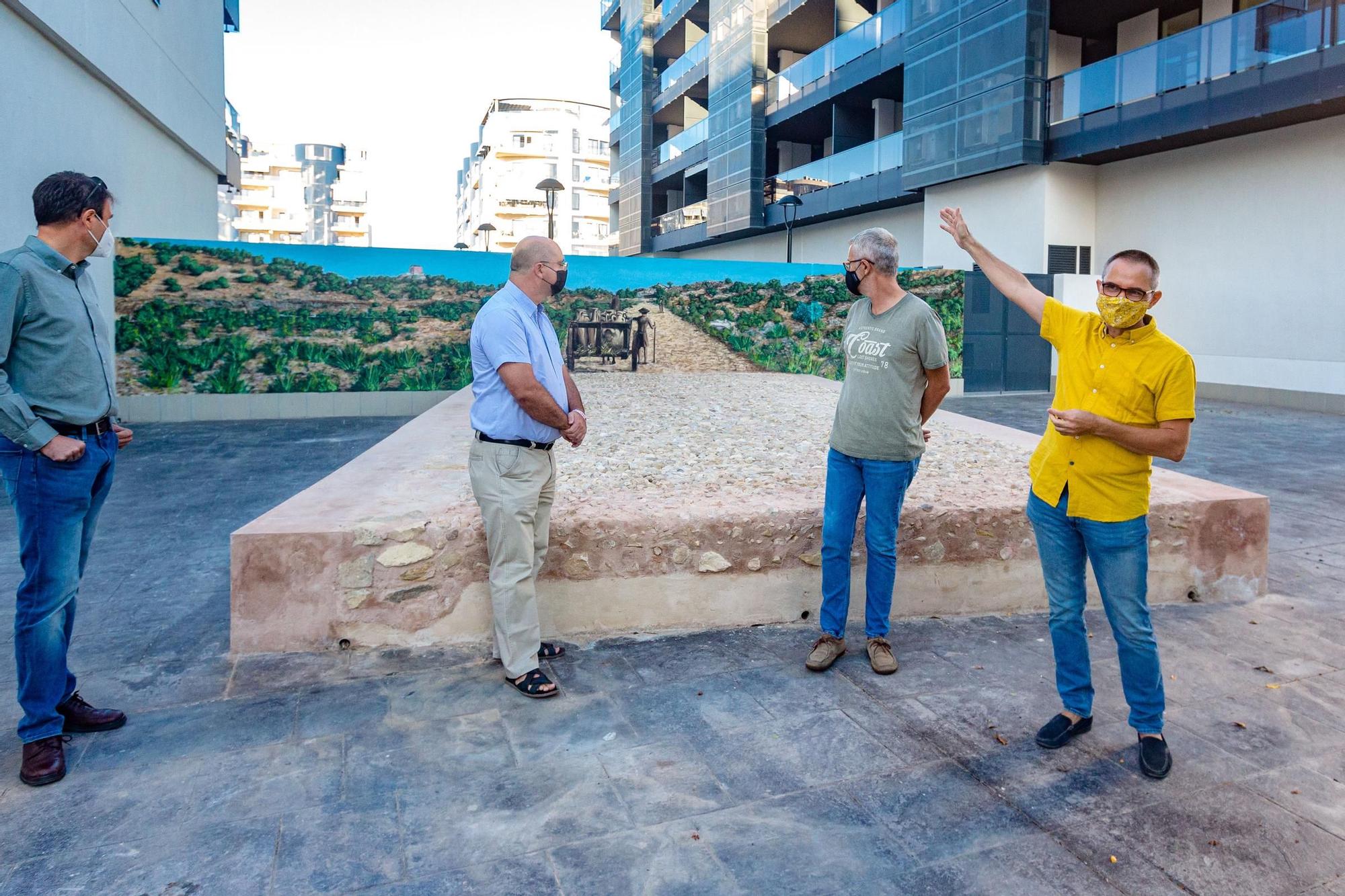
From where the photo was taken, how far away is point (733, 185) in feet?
96.8

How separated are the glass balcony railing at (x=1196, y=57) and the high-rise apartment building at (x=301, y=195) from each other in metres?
77.3

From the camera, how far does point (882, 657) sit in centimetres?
373

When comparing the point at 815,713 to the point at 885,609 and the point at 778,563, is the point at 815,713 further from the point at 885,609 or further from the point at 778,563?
the point at 778,563

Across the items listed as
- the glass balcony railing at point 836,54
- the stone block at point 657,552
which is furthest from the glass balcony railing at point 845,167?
the stone block at point 657,552

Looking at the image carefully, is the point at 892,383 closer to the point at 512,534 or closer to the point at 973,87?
the point at 512,534

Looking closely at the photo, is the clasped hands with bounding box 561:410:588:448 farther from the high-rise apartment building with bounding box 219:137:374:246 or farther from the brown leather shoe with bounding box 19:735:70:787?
the high-rise apartment building with bounding box 219:137:374:246

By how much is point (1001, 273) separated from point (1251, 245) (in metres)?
16.1

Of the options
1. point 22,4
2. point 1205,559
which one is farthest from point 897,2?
point 1205,559

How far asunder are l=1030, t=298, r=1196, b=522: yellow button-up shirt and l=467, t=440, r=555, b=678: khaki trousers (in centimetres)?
191

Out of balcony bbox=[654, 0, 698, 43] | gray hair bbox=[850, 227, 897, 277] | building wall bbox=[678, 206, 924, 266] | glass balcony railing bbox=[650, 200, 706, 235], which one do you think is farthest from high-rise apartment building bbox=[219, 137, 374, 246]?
gray hair bbox=[850, 227, 897, 277]

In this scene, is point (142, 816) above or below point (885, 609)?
below

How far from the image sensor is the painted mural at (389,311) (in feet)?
45.6

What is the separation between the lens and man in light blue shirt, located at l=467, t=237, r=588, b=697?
337cm

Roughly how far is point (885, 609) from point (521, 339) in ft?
6.26
